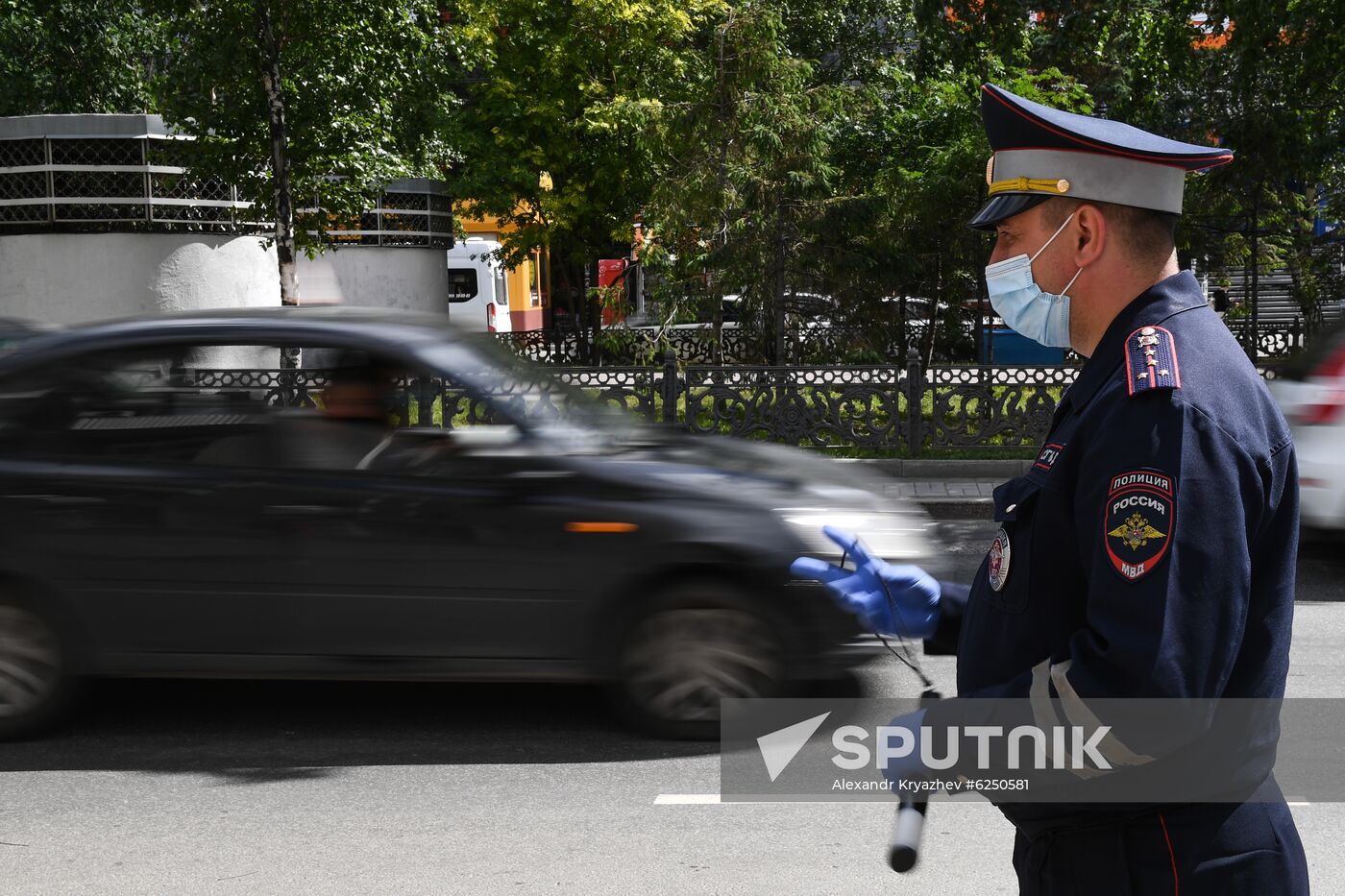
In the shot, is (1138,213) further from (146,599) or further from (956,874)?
(146,599)

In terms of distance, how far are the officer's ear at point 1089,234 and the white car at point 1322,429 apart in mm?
6919

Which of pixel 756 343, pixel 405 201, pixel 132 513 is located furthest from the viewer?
pixel 405 201

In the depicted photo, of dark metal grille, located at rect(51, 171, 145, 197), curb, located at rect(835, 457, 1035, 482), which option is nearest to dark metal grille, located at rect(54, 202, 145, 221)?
dark metal grille, located at rect(51, 171, 145, 197)

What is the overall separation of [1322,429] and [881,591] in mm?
6849

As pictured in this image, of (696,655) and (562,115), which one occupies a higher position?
(562,115)

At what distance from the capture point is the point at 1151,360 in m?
1.79

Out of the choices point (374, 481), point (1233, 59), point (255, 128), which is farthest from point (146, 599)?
point (1233, 59)

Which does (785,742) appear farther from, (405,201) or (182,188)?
(405,201)

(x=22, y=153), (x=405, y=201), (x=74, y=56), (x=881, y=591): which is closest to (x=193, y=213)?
(x=22, y=153)

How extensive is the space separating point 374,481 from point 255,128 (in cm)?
1167

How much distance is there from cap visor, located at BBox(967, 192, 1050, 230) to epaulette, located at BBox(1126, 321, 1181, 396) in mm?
270

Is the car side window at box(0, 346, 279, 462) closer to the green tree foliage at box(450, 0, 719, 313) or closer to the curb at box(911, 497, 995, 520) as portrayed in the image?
the curb at box(911, 497, 995, 520)

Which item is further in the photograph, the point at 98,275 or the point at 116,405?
the point at 98,275

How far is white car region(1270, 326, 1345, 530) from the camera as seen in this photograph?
27.0ft
